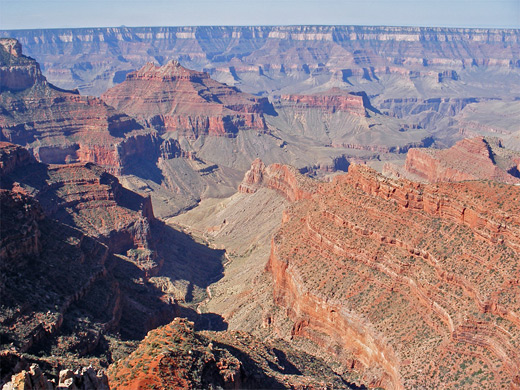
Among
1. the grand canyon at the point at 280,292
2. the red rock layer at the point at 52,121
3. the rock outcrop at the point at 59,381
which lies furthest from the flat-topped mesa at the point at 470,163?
the rock outcrop at the point at 59,381

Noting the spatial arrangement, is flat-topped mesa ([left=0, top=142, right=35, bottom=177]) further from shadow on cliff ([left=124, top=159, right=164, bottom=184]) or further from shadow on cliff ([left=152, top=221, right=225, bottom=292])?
shadow on cliff ([left=124, top=159, right=164, bottom=184])

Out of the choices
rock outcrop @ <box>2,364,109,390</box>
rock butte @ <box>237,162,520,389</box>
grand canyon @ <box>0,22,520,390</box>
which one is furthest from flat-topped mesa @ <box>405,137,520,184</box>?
rock outcrop @ <box>2,364,109,390</box>

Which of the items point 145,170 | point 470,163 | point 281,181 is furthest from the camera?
point 145,170

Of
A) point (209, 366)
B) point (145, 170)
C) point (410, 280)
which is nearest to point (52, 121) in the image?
point (145, 170)

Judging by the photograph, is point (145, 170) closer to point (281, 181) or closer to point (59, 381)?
point (281, 181)

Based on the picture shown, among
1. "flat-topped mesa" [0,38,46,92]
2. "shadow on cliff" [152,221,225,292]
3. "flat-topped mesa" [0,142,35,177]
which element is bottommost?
"shadow on cliff" [152,221,225,292]

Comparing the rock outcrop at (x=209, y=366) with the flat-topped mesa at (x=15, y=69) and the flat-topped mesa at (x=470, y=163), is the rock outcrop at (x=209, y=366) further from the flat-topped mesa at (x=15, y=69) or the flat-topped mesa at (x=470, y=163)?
the flat-topped mesa at (x=15, y=69)

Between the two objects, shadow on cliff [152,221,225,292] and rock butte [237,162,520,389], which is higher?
rock butte [237,162,520,389]
